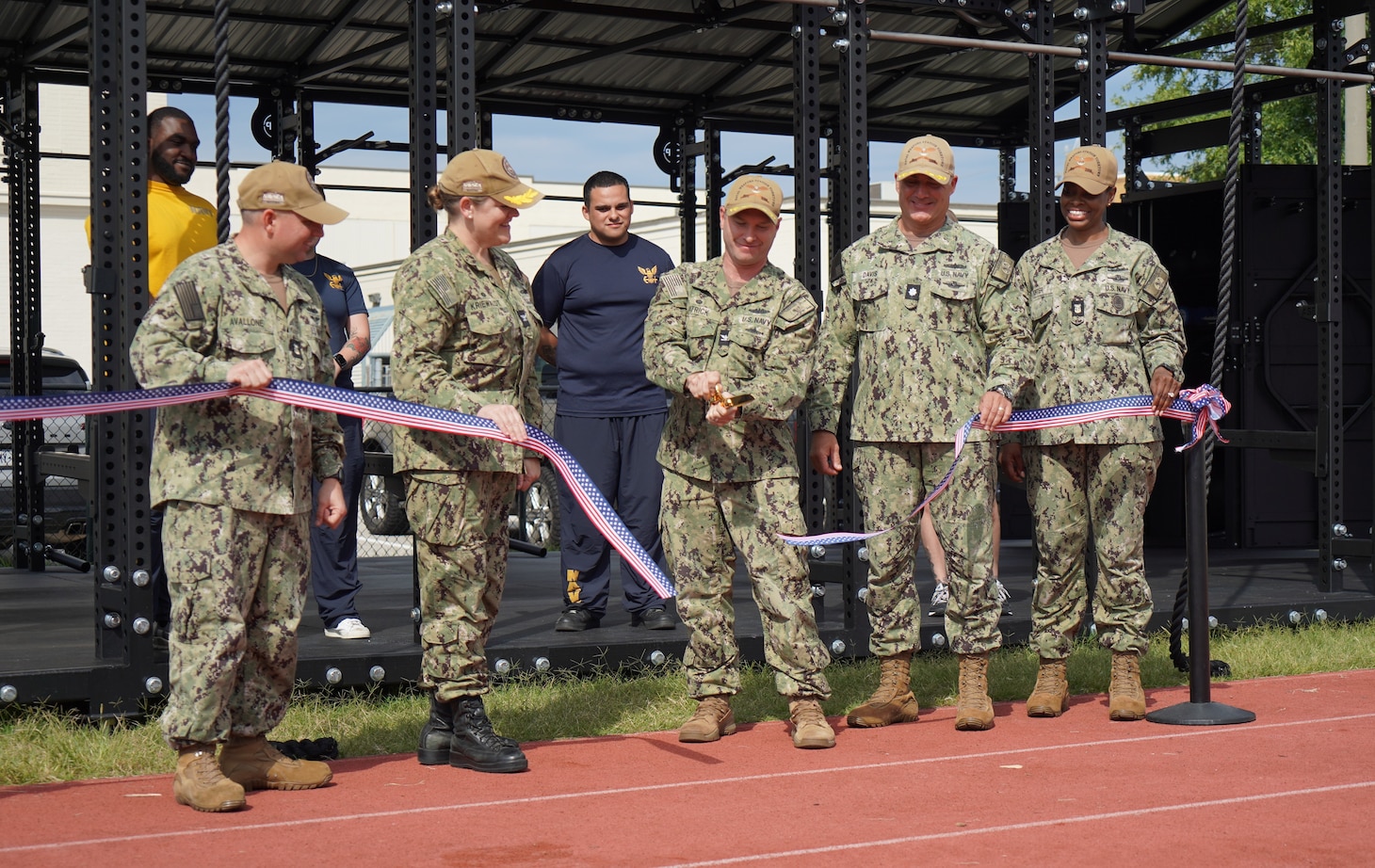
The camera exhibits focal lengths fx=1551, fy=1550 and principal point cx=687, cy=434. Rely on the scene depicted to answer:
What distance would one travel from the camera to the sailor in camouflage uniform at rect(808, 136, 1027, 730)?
561 centimetres

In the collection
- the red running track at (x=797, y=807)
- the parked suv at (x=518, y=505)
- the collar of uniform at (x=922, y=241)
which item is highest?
the collar of uniform at (x=922, y=241)

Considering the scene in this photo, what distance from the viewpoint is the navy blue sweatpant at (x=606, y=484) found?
22.5 feet

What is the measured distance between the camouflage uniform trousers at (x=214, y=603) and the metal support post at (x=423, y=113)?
1874mm

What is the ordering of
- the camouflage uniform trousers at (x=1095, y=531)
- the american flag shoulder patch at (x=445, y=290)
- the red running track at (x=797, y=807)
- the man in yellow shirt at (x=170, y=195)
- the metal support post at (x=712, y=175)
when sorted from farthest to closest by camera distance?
the metal support post at (x=712, y=175) → the camouflage uniform trousers at (x=1095, y=531) → the man in yellow shirt at (x=170, y=195) → the american flag shoulder patch at (x=445, y=290) → the red running track at (x=797, y=807)

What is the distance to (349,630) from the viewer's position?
6477 mm

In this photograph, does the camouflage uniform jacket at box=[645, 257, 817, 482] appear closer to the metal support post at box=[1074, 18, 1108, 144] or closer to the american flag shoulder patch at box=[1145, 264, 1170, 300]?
the american flag shoulder patch at box=[1145, 264, 1170, 300]

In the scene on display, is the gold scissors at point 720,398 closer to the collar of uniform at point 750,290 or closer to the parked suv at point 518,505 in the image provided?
the collar of uniform at point 750,290

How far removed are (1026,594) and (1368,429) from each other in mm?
3451

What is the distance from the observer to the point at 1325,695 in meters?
6.59

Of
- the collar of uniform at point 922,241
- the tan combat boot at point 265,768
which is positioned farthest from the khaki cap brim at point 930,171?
the tan combat boot at point 265,768

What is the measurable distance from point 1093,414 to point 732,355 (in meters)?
1.47

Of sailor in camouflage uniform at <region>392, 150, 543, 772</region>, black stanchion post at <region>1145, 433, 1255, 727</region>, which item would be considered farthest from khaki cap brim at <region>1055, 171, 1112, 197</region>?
Result: sailor in camouflage uniform at <region>392, 150, 543, 772</region>

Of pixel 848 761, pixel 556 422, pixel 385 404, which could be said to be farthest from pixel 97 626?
pixel 848 761

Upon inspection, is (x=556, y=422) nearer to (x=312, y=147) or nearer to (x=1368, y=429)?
(x=312, y=147)
